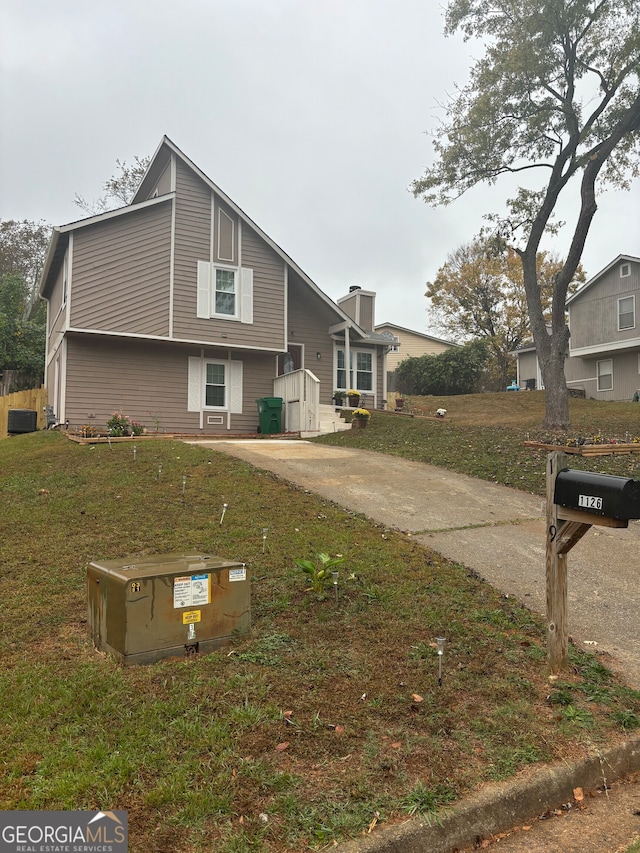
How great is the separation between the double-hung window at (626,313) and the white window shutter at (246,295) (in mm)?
19013

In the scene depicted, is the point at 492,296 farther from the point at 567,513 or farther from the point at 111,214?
the point at 567,513

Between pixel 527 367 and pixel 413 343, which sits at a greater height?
pixel 413 343

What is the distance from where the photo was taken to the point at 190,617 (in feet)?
12.0

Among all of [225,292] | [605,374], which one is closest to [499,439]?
[225,292]

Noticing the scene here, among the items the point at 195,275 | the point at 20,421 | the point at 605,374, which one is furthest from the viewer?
the point at 605,374

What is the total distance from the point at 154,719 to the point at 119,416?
1217cm

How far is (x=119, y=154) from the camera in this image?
31.2 m

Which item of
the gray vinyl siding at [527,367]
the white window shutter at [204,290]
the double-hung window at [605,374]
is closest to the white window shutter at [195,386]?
the white window shutter at [204,290]

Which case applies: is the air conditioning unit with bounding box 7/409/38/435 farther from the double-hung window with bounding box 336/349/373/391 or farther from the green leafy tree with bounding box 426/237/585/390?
the green leafy tree with bounding box 426/237/585/390

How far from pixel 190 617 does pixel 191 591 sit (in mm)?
168

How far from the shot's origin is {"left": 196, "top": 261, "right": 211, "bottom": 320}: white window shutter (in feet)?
53.7

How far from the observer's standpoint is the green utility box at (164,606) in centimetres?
347

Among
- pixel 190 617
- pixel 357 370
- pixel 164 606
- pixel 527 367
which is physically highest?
pixel 527 367

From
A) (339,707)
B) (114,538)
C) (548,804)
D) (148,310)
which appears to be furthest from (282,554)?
(148,310)
